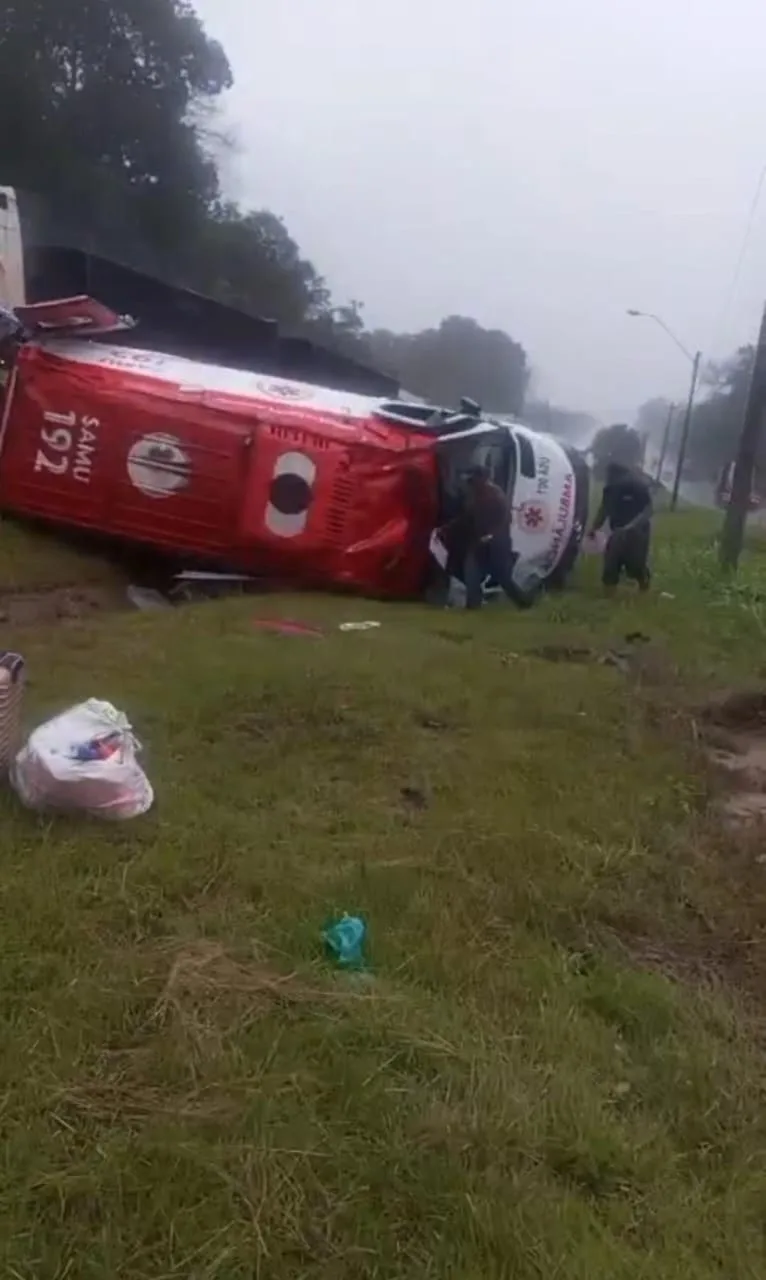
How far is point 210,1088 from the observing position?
2.83 metres

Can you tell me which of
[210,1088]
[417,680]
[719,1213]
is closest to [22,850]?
[210,1088]

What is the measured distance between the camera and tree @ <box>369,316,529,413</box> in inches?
3371

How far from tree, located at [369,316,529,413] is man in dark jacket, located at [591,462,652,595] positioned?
7048 centimetres

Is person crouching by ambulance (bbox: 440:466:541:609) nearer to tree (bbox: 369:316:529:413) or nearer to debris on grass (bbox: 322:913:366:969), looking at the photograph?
debris on grass (bbox: 322:913:366:969)

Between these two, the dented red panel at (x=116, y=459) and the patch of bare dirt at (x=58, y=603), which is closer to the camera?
the patch of bare dirt at (x=58, y=603)

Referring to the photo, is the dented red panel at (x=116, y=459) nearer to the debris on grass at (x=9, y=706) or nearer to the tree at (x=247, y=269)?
the debris on grass at (x=9, y=706)

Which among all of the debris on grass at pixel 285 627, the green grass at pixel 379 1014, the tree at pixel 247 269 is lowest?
the debris on grass at pixel 285 627

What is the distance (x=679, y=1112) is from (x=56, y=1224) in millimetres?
1432

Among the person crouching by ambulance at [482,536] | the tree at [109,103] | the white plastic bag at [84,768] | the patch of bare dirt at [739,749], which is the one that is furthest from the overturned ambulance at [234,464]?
the tree at [109,103]

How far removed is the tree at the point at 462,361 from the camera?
8562 cm

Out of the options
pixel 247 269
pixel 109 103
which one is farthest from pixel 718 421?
pixel 109 103

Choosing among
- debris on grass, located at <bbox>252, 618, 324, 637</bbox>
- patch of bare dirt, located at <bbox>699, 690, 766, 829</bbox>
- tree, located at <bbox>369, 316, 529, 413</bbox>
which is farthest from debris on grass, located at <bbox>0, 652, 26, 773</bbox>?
tree, located at <bbox>369, 316, 529, 413</bbox>

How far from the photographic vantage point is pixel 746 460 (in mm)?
15148

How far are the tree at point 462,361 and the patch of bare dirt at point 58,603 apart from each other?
72981mm
